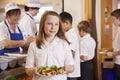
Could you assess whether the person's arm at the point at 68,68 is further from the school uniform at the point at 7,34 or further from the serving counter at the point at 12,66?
the school uniform at the point at 7,34

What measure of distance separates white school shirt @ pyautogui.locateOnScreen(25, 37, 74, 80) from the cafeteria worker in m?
0.64

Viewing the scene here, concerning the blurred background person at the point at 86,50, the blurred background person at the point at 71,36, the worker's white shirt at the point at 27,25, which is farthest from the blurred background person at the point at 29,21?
the blurred background person at the point at 86,50

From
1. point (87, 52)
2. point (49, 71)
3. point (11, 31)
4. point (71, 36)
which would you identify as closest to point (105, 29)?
point (87, 52)

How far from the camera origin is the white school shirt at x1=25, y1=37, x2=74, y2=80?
1.61 meters

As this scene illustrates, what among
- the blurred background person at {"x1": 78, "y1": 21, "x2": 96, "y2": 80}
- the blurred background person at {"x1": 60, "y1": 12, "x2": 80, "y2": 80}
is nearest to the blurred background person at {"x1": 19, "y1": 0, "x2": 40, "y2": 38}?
the blurred background person at {"x1": 60, "y1": 12, "x2": 80, "y2": 80}

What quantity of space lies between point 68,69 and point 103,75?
2.55 meters

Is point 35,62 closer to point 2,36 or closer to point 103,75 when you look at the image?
point 2,36

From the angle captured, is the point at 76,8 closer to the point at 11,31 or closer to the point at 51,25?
the point at 11,31

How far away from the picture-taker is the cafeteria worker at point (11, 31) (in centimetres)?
225

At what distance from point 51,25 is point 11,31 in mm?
981

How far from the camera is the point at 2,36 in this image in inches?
90.3

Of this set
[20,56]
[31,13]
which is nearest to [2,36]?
[20,56]

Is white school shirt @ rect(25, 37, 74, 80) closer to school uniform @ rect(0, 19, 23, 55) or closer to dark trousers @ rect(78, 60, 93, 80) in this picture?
school uniform @ rect(0, 19, 23, 55)

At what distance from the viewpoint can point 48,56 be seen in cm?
161
